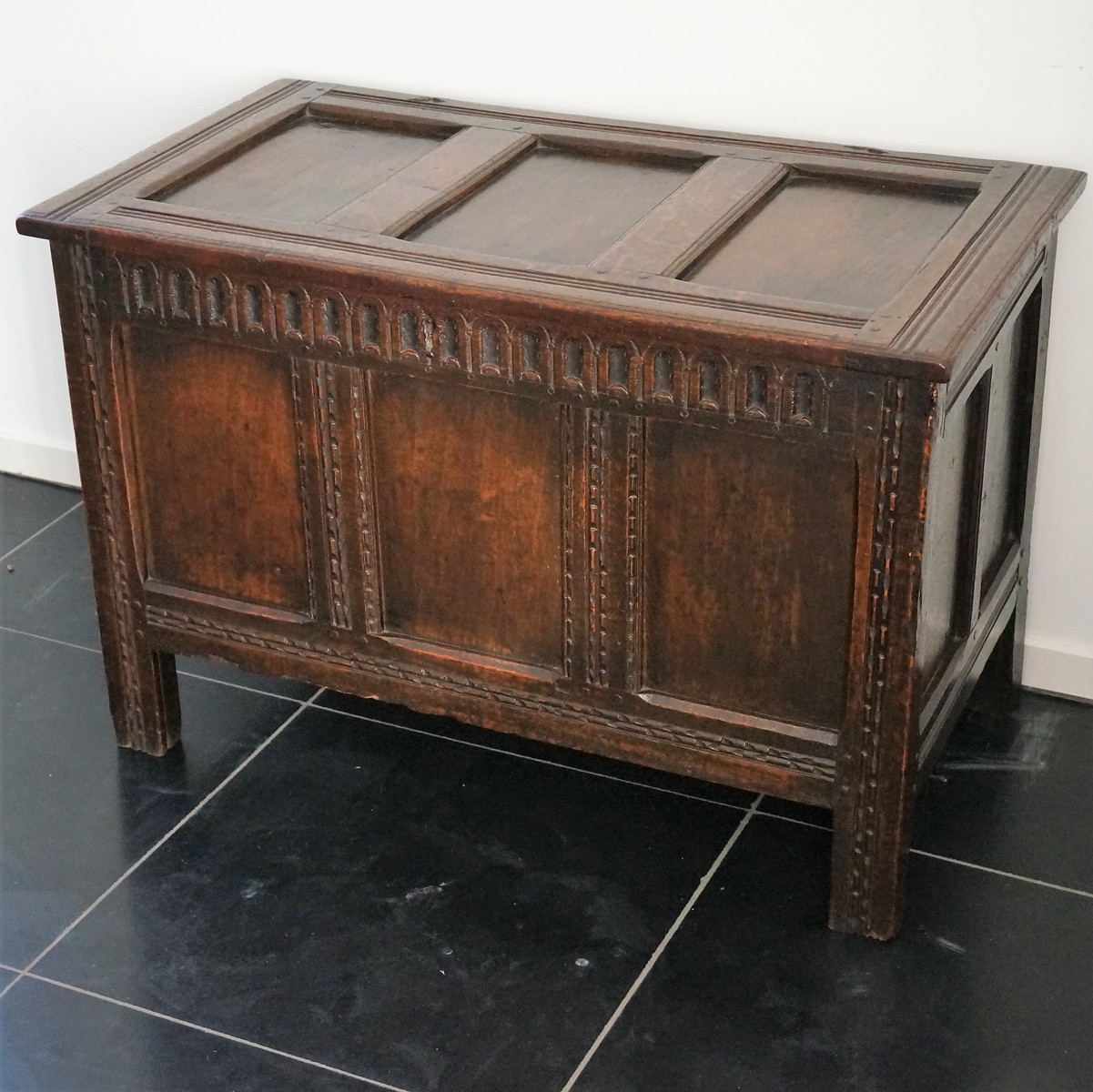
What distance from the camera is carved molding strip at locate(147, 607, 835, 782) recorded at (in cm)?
222

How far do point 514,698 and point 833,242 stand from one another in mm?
761

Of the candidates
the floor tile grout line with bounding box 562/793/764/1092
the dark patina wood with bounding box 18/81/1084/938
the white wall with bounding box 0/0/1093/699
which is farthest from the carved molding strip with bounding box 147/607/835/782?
the white wall with bounding box 0/0/1093/699

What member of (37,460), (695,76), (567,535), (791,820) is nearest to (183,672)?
(37,460)

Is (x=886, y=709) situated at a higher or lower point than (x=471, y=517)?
lower

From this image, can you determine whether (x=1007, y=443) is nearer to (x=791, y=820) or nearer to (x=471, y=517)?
(x=791, y=820)

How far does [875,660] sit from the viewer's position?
6.84 ft

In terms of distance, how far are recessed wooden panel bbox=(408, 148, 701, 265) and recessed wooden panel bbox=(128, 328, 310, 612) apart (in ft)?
1.04

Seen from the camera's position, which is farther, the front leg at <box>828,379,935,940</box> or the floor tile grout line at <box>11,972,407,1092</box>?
the floor tile grout line at <box>11,972,407,1092</box>

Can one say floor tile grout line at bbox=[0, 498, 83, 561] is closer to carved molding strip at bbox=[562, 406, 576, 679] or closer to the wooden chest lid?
the wooden chest lid

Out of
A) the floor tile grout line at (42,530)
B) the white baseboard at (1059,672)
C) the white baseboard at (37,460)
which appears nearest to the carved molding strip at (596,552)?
the white baseboard at (1059,672)

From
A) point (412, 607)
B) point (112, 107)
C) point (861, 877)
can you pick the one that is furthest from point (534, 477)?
point (112, 107)

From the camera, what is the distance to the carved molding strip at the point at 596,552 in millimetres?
2145

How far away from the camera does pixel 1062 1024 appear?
2133mm

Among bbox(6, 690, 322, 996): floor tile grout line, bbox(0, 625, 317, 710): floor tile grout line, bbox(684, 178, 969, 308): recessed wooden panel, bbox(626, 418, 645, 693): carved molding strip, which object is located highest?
bbox(684, 178, 969, 308): recessed wooden panel
